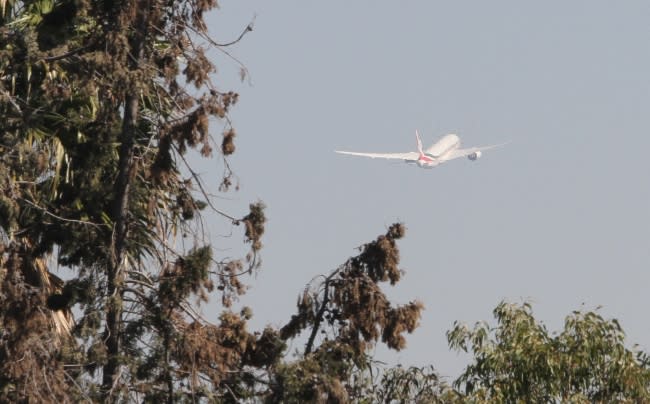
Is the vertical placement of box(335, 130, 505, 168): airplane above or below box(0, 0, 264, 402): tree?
above

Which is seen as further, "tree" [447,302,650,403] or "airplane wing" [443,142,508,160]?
"airplane wing" [443,142,508,160]

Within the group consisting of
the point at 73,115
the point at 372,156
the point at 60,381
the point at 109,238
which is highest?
the point at 372,156

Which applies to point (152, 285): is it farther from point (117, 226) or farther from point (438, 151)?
point (438, 151)

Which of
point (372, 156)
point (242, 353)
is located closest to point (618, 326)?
point (242, 353)

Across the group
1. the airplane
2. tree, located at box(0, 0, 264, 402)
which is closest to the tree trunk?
tree, located at box(0, 0, 264, 402)

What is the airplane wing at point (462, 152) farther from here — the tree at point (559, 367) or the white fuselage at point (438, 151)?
the tree at point (559, 367)

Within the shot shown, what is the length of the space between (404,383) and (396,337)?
1820 mm

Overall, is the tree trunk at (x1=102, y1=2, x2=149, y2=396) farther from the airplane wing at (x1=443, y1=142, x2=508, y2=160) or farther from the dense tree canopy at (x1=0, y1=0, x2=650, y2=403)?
the airplane wing at (x1=443, y1=142, x2=508, y2=160)

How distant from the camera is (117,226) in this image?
27078 mm

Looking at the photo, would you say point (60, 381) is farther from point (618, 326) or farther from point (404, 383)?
point (618, 326)

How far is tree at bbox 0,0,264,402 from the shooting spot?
86.4 ft

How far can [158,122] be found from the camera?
2717 cm

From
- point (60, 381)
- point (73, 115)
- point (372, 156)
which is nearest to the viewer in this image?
point (60, 381)

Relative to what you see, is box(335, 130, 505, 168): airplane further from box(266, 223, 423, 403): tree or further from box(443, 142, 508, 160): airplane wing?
box(266, 223, 423, 403): tree
